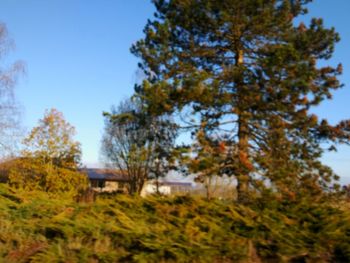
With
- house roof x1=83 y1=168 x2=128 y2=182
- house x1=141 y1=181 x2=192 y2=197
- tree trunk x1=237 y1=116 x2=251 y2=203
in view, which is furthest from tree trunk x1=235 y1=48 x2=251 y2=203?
house roof x1=83 y1=168 x2=128 y2=182

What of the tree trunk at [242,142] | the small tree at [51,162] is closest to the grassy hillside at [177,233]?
the tree trunk at [242,142]

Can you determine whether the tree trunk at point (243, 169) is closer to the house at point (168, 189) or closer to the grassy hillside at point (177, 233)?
the house at point (168, 189)

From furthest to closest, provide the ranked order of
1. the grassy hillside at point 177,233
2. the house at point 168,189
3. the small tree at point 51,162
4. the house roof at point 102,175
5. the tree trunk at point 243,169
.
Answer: the house roof at point 102,175 < the small tree at point 51,162 < the tree trunk at point 243,169 < the house at point 168,189 < the grassy hillside at point 177,233

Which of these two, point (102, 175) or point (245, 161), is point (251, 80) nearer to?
point (245, 161)

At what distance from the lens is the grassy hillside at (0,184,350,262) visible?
6715 millimetres

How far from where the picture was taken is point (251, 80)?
17.2 m

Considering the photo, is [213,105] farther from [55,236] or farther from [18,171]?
[18,171]

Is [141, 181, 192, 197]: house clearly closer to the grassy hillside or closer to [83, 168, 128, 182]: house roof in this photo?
the grassy hillside

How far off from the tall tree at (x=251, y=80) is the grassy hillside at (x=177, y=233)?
711 centimetres

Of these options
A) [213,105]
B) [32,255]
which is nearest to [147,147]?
[213,105]

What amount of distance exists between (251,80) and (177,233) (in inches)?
439

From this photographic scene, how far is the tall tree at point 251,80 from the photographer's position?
1617 centimetres

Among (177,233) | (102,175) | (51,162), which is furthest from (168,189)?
(177,233)

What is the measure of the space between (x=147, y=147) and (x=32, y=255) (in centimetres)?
1272
